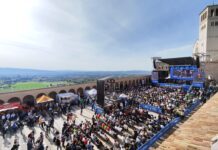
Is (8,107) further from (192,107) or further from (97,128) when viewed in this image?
(192,107)

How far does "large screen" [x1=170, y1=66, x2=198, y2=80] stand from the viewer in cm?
2898

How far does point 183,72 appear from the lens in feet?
99.9

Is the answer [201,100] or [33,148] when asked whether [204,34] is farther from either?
[33,148]

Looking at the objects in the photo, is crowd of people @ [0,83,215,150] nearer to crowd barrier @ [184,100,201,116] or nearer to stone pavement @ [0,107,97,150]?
stone pavement @ [0,107,97,150]

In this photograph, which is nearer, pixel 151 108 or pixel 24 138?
pixel 24 138

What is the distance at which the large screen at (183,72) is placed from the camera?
28984 millimetres

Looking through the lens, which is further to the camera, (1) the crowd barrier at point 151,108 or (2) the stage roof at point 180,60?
(2) the stage roof at point 180,60

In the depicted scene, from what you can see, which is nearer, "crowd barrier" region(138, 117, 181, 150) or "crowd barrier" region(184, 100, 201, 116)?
"crowd barrier" region(138, 117, 181, 150)

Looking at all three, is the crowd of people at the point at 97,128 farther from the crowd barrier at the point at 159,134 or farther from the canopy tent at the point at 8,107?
the canopy tent at the point at 8,107

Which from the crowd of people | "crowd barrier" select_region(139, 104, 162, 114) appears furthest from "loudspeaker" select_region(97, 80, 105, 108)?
"crowd barrier" select_region(139, 104, 162, 114)

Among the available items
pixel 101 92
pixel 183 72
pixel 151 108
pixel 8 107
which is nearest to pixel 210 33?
pixel 183 72

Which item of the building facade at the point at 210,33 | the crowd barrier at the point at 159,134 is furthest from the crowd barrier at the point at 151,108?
the building facade at the point at 210,33

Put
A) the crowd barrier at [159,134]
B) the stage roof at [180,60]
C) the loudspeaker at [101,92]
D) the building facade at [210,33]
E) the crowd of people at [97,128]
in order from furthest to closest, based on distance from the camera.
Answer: the stage roof at [180,60]
the building facade at [210,33]
the loudspeaker at [101,92]
the crowd of people at [97,128]
the crowd barrier at [159,134]

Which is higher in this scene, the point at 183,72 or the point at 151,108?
the point at 183,72
